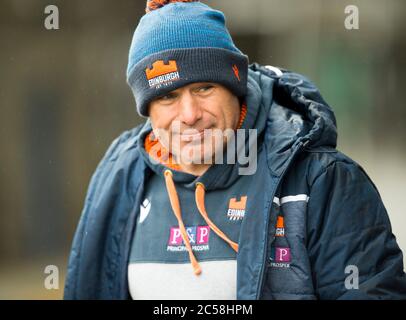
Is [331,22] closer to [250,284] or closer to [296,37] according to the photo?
[296,37]

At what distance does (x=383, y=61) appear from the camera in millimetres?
4668

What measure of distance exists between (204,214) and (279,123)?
0.39 m

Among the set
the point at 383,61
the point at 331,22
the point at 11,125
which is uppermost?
the point at 331,22

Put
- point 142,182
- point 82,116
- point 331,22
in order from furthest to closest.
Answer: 1. point 82,116
2. point 331,22
3. point 142,182

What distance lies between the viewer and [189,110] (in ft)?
6.68

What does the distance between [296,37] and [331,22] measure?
0.30 meters

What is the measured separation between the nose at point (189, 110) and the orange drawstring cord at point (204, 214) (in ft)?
0.73

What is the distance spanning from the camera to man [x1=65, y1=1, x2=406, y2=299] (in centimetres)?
189

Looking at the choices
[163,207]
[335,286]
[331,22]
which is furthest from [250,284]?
[331,22]
